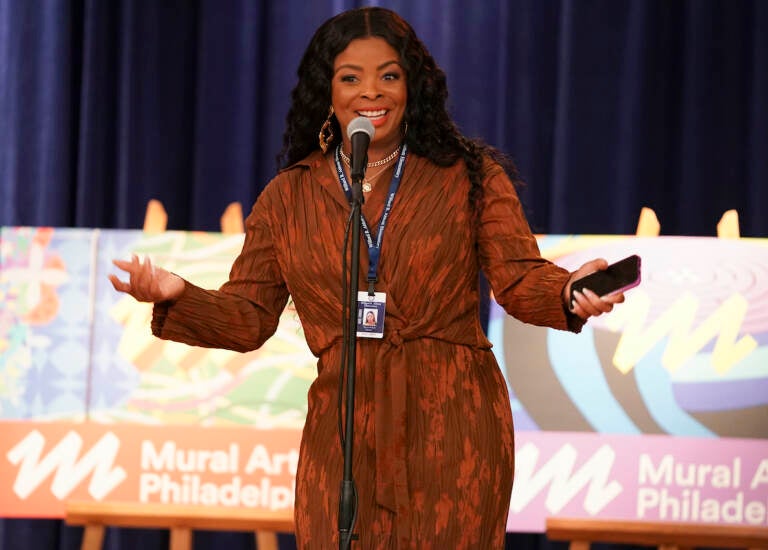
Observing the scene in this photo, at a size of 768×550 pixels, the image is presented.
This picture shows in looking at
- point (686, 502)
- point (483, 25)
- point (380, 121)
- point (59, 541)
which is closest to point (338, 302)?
point (380, 121)

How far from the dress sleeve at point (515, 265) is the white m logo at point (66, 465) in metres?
1.71

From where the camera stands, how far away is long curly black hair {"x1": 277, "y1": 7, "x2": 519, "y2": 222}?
81.0 inches

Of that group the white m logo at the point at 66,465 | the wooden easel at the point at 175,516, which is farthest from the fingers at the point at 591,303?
the white m logo at the point at 66,465

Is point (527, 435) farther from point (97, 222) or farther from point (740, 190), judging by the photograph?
point (97, 222)

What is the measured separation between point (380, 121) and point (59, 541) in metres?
2.61

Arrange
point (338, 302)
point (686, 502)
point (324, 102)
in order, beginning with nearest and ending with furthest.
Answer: point (338, 302) < point (324, 102) < point (686, 502)

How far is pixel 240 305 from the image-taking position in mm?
2043

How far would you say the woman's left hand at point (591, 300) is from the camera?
1727 millimetres

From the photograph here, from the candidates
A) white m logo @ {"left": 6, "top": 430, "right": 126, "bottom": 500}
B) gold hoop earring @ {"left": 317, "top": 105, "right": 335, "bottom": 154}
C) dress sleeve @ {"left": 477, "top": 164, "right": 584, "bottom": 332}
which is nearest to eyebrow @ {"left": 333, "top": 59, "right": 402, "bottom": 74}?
gold hoop earring @ {"left": 317, "top": 105, "right": 335, "bottom": 154}

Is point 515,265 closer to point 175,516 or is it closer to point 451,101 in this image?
point 175,516

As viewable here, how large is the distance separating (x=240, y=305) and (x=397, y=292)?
0.32 m

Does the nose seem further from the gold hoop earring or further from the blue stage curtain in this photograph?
the blue stage curtain

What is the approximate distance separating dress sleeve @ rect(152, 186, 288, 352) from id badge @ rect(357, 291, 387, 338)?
27cm

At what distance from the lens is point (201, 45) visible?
3965mm
